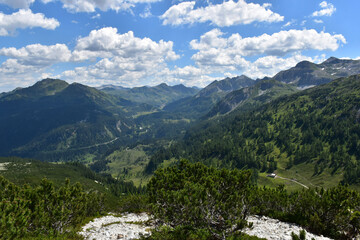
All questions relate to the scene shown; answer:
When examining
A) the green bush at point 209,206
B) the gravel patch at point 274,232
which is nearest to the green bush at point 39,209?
the green bush at point 209,206

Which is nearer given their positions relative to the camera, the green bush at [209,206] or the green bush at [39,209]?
the green bush at [39,209]

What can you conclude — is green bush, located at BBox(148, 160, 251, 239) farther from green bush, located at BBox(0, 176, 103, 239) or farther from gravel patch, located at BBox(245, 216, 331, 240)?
green bush, located at BBox(0, 176, 103, 239)

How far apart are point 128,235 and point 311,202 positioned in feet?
125

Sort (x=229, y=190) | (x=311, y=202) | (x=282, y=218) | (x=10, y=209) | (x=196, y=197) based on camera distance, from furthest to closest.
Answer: (x=282, y=218) → (x=311, y=202) → (x=229, y=190) → (x=196, y=197) → (x=10, y=209)

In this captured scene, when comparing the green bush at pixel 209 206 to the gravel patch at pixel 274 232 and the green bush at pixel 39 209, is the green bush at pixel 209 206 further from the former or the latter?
the green bush at pixel 39 209

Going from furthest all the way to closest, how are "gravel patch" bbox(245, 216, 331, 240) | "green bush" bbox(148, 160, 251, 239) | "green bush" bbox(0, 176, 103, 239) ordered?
"gravel patch" bbox(245, 216, 331, 240) < "green bush" bbox(148, 160, 251, 239) < "green bush" bbox(0, 176, 103, 239)

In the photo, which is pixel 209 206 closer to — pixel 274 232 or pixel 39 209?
pixel 274 232

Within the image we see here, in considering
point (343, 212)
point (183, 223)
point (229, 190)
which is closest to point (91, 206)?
point (183, 223)

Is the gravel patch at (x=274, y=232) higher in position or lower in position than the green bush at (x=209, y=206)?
lower

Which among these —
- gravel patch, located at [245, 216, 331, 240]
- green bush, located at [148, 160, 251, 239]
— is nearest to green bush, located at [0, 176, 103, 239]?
green bush, located at [148, 160, 251, 239]

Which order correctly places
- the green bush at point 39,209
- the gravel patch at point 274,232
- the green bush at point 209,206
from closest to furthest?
1. the green bush at point 39,209
2. the green bush at point 209,206
3. the gravel patch at point 274,232

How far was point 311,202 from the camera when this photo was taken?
42.0 meters

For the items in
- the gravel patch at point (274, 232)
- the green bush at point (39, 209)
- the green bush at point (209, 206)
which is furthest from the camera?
the gravel patch at point (274, 232)

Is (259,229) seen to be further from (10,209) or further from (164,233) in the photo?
(10,209)
